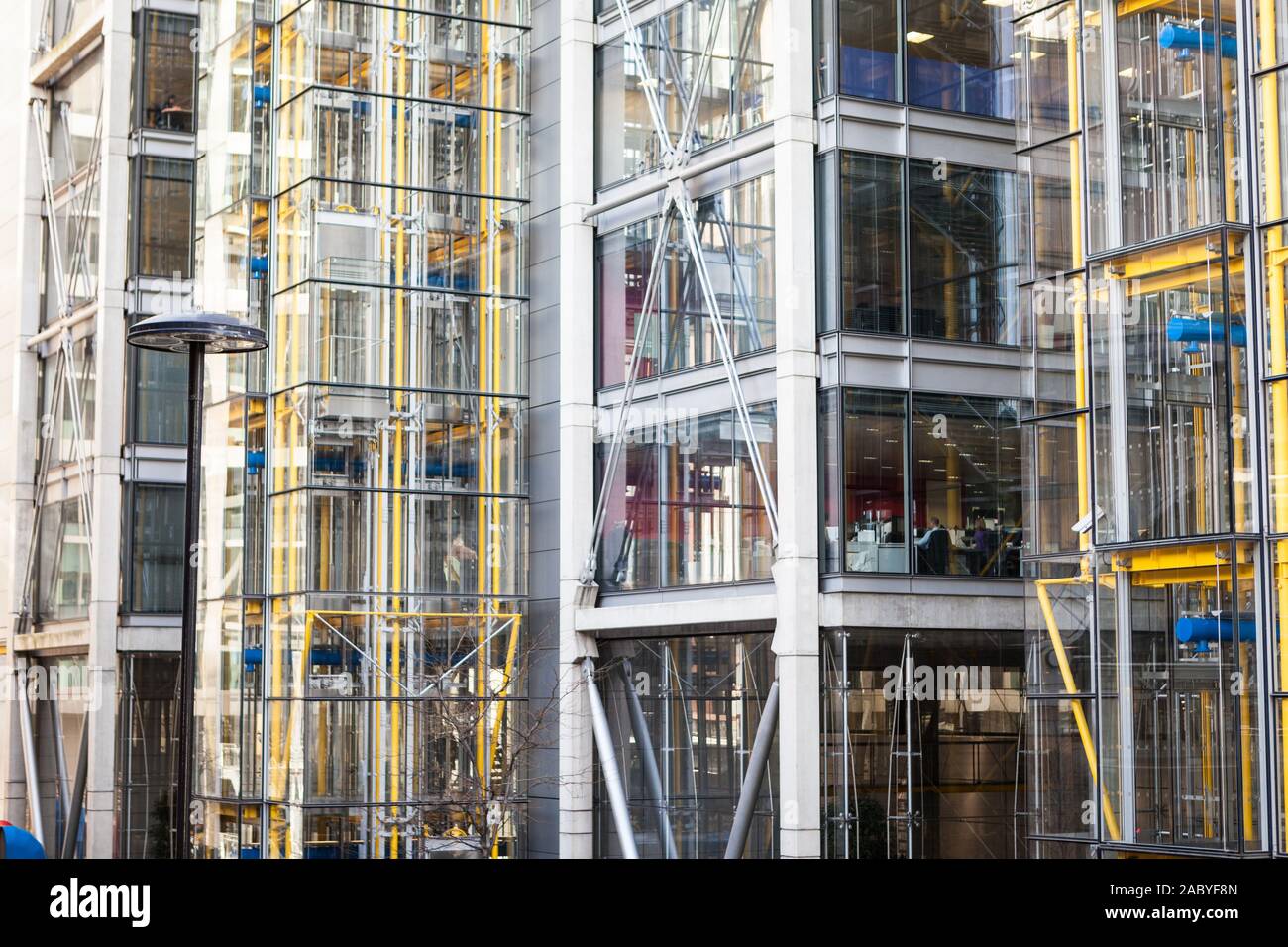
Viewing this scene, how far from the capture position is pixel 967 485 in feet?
81.8

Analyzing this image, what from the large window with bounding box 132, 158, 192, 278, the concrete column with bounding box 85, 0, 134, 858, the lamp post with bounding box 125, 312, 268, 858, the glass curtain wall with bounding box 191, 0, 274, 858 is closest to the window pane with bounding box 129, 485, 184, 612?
the concrete column with bounding box 85, 0, 134, 858

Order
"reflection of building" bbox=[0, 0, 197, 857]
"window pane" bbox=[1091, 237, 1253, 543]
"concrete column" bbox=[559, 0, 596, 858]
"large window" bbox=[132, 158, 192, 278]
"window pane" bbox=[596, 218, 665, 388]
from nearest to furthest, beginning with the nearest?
1. "window pane" bbox=[1091, 237, 1253, 543]
2. "window pane" bbox=[596, 218, 665, 388]
3. "concrete column" bbox=[559, 0, 596, 858]
4. "reflection of building" bbox=[0, 0, 197, 857]
5. "large window" bbox=[132, 158, 192, 278]

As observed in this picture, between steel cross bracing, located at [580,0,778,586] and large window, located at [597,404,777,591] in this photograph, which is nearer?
large window, located at [597,404,777,591]

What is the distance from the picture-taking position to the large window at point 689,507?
25.6m

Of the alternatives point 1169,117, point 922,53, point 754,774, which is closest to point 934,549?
point 754,774

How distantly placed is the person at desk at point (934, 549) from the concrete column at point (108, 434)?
18272mm

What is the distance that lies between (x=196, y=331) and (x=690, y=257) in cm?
1180

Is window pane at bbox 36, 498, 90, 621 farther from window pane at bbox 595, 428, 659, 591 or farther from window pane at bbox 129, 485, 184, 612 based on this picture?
window pane at bbox 595, 428, 659, 591

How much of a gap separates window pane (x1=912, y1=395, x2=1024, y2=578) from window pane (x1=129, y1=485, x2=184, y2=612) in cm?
1726

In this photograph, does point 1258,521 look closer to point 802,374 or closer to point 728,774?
point 802,374

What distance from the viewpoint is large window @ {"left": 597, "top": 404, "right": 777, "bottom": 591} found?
25.6m

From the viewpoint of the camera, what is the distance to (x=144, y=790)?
35719mm
